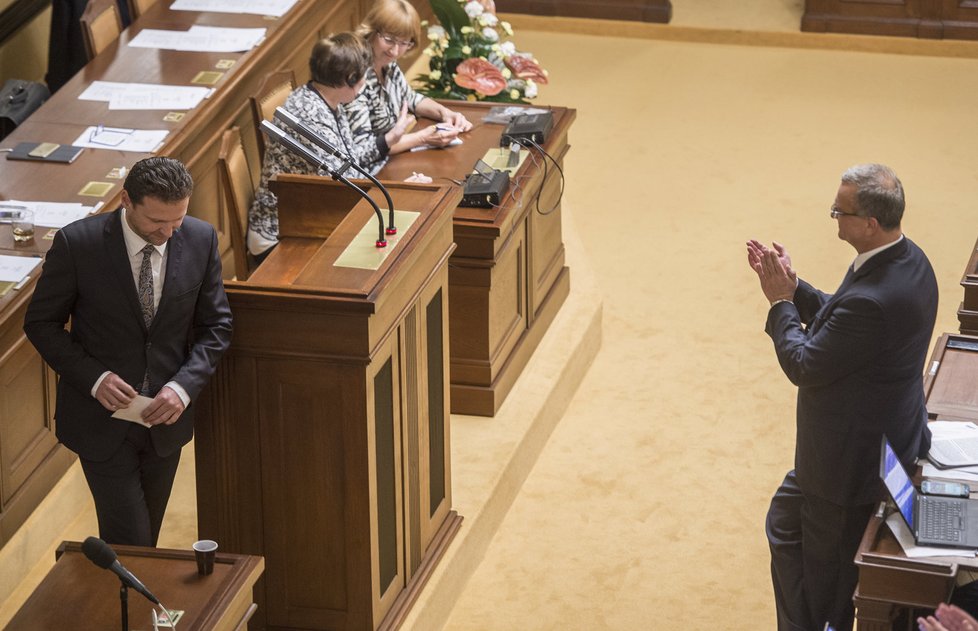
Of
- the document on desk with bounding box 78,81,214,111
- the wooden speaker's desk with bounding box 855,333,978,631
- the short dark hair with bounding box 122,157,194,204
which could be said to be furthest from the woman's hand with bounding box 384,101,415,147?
the wooden speaker's desk with bounding box 855,333,978,631

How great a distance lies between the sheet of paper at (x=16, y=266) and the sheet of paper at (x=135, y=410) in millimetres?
1264

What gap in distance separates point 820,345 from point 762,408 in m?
2.18

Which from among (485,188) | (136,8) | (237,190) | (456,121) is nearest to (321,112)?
(237,190)

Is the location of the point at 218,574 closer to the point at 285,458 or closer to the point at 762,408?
the point at 285,458

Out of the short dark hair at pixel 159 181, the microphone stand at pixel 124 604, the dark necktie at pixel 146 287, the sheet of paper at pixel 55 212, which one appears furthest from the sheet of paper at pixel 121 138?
the microphone stand at pixel 124 604

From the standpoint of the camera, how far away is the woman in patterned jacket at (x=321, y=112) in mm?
5133

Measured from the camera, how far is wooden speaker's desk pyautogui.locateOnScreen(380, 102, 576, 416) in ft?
17.7

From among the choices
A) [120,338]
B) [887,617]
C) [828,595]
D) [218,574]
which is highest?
[120,338]

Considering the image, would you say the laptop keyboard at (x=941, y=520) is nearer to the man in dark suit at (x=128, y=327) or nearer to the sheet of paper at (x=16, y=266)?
the man in dark suit at (x=128, y=327)

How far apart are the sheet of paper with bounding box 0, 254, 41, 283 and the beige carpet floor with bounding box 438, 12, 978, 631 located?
5.52ft

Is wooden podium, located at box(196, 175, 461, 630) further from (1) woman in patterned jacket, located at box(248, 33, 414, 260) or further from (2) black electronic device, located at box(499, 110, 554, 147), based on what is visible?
(2) black electronic device, located at box(499, 110, 554, 147)

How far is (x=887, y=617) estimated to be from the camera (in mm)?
3768

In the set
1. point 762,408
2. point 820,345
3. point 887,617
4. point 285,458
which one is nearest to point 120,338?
point 285,458

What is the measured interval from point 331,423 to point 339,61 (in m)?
1.55
